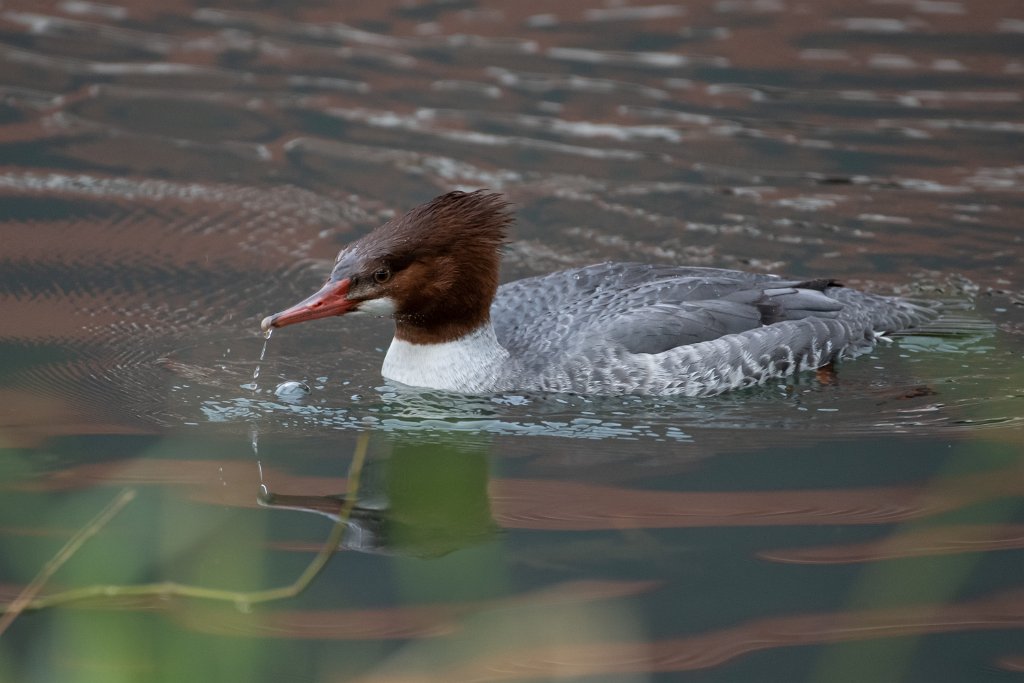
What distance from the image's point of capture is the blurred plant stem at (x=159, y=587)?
440 centimetres

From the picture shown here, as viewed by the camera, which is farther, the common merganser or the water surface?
the common merganser

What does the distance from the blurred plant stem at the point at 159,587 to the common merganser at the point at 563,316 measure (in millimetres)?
849

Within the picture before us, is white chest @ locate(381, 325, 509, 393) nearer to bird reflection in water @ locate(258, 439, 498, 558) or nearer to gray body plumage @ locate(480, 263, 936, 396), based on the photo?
gray body plumage @ locate(480, 263, 936, 396)

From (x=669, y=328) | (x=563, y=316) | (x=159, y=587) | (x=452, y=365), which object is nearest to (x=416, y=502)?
(x=452, y=365)

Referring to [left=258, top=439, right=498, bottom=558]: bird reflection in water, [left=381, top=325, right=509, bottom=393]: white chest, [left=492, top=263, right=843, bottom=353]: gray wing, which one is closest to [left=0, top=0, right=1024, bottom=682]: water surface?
[left=258, top=439, right=498, bottom=558]: bird reflection in water

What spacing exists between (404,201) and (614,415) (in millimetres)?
3970

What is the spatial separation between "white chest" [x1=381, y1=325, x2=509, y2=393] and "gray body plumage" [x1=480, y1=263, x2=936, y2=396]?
0.17 ft

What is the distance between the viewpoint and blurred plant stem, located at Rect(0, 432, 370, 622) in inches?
173

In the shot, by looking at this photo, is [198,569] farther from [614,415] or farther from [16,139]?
[16,139]

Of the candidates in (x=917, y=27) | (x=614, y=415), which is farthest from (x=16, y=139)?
(x=917, y=27)

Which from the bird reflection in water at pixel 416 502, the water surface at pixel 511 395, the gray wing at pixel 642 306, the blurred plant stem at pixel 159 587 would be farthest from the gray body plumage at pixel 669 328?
the blurred plant stem at pixel 159 587

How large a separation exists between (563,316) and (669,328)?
25.0 inches

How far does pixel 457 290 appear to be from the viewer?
8.34m

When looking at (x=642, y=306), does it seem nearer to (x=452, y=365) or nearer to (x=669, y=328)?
(x=669, y=328)
